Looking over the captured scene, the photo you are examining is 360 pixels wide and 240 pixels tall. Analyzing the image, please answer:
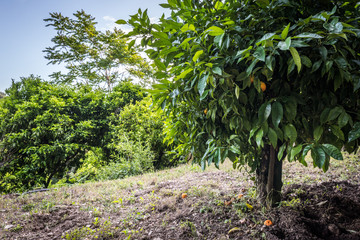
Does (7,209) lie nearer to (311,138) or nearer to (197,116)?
(197,116)

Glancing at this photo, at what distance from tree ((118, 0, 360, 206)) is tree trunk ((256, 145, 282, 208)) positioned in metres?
0.56

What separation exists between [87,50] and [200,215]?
12.2 metres

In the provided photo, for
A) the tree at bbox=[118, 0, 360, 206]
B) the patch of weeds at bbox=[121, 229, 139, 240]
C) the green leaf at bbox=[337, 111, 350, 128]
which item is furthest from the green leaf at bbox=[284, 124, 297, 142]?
the patch of weeds at bbox=[121, 229, 139, 240]

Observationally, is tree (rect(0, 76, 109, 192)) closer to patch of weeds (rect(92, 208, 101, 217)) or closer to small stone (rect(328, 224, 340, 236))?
patch of weeds (rect(92, 208, 101, 217))

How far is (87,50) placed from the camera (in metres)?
11.8

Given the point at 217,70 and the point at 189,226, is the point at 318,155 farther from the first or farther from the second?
the point at 189,226

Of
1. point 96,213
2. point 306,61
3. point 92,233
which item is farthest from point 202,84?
point 96,213

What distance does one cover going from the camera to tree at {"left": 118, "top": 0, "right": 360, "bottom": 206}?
1.13 m

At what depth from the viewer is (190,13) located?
1.42m

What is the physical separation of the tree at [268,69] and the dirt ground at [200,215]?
2.73 ft

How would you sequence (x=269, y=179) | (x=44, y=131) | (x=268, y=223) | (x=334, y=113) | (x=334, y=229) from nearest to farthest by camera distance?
(x=334, y=113) < (x=334, y=229) < (x=268, y=223) < (x=269, y=179) < (x=44, y=131)

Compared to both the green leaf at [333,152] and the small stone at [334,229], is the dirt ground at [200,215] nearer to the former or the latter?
the small stone at [334,229]

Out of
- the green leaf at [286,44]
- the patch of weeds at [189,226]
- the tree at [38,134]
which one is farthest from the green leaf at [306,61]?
the tree at [38,134]

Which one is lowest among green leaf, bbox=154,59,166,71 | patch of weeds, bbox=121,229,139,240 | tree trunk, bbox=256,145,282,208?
patch of weeds, bbox=121,229,139,240
